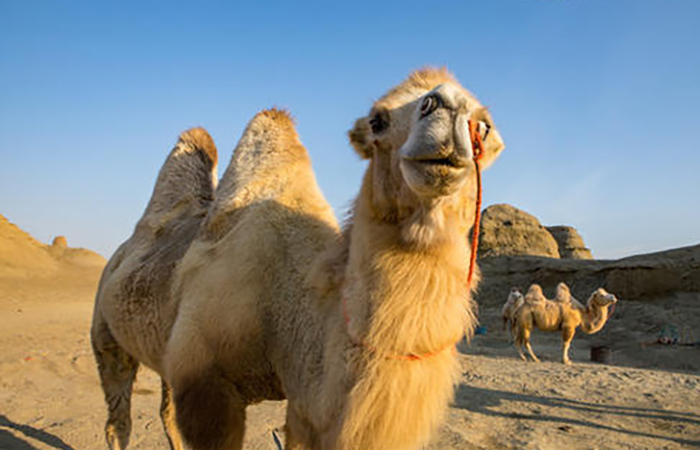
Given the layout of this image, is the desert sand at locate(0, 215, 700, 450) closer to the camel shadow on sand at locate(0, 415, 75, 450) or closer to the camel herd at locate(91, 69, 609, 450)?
the camel shadow on sand at locate(0, 415, 75, 450)

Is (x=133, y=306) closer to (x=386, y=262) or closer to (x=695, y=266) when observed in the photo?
(x=386, y=262)

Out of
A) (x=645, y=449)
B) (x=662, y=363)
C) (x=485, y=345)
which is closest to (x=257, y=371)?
(x=645, y=449)

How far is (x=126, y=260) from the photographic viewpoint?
3.57 meters

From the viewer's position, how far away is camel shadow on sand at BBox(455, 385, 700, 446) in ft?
16.3

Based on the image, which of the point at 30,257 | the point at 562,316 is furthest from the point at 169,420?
the point at 30,257

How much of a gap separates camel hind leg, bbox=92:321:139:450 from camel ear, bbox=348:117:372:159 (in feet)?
9.70

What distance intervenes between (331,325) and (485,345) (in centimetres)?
1190

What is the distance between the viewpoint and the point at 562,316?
9.98 m

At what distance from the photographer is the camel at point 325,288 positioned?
163cm

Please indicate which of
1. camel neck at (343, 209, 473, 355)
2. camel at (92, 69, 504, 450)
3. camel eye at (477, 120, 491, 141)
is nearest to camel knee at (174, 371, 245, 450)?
camel at (92, 69, 504, 450)

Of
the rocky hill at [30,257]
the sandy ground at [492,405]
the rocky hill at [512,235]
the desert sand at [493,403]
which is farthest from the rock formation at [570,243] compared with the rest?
the rocky hill at [30,257]

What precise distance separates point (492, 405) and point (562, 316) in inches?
203

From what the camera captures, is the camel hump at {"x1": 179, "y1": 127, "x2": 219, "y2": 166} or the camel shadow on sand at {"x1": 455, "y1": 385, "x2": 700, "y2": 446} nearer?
the camel hump at {"x1": 179, "y1": 127, "x2": 219, "y2": 166}

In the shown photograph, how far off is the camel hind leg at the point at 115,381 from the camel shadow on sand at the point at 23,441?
808mm
